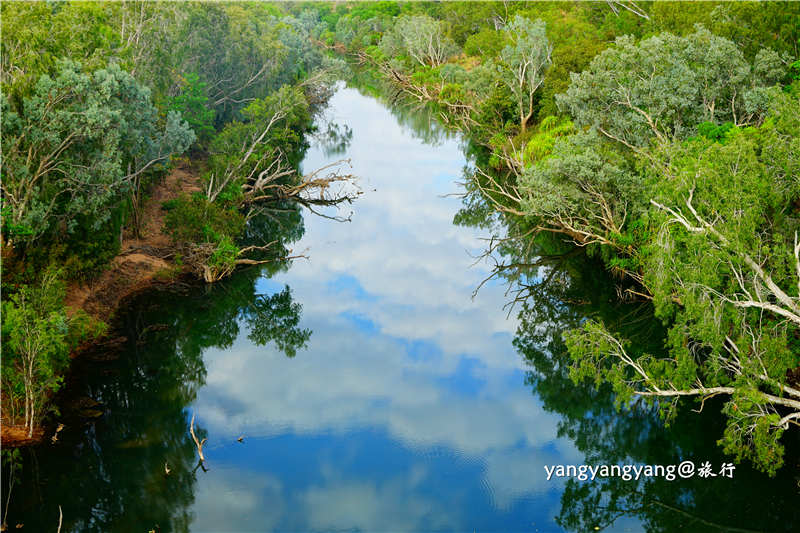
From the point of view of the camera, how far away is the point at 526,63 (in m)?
45.0

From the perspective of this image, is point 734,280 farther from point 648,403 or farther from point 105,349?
point 105,349

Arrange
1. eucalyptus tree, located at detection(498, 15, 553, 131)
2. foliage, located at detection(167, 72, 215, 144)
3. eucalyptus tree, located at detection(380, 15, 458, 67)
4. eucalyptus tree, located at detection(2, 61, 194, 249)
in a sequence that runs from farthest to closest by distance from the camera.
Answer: eucalyptus tree, located at detection(380, 15, 458, 67), eucalyptus tree, located at detection(498, 15, 553, 131), foliage, located at detection(167, 72, 215, 144), eucalyptus tree, located at detection(2, 61, 194, 249)

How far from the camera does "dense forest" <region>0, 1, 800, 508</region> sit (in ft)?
56.0

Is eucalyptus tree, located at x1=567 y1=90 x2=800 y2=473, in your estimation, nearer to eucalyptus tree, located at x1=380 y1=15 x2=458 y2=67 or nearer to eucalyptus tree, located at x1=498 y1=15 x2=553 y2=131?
eucalyptus tree, located at x1=498 y1=15 x2=553 y2=131

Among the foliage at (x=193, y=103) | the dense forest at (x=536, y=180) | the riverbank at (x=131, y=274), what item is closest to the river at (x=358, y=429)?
the riverbank at (x=131, y=274)

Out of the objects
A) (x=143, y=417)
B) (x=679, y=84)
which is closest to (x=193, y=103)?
(x=143, y=417)

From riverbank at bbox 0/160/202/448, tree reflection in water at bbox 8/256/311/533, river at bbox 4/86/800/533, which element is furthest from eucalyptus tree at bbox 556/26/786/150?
riverbank at bbox 0/160/202/448

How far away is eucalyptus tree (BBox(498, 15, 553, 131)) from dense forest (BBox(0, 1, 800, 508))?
19 cm

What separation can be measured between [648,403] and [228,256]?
17.2 m

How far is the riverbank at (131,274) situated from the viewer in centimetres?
2426

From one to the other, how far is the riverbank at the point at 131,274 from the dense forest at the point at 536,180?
210 millimetres

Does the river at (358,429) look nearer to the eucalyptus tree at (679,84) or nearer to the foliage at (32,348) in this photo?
the foliage at (32,348)

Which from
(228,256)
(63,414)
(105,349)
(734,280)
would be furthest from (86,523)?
(734,280)

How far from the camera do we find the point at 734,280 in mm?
16797
